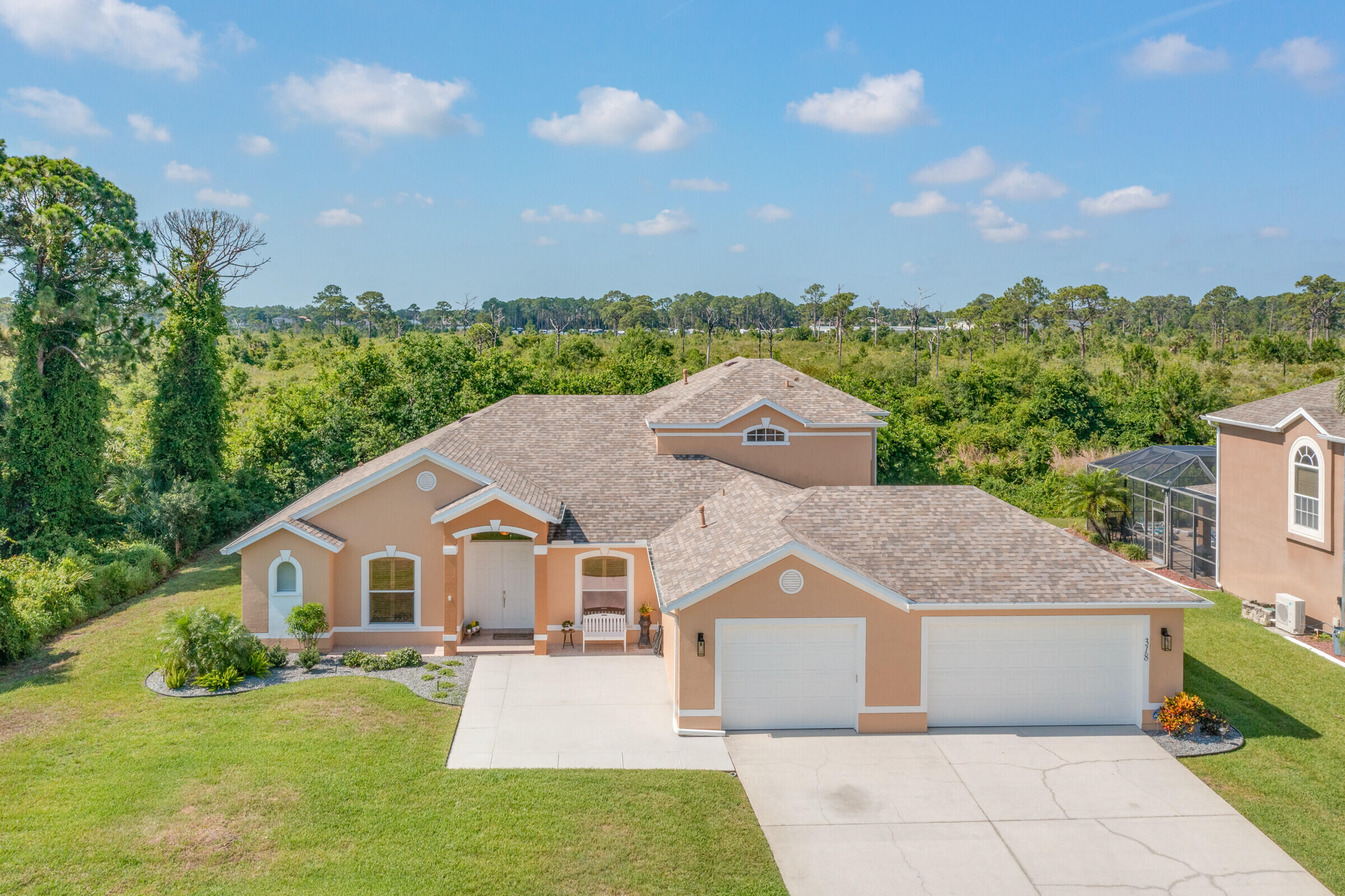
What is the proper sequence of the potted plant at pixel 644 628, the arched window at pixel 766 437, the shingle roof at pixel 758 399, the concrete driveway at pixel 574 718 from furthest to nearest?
the arched window at pixel 766 437 < the shingle roof at pixel 758 399 < the potted plant at pixel 644 628 < the concrete driveway at pixel 574 718

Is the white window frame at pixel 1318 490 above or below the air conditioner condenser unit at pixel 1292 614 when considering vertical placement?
above

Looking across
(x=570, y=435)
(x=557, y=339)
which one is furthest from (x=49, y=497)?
(x=557, y=339)

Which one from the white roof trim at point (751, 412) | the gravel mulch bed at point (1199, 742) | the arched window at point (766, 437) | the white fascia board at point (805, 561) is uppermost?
the white roof trim at point (751, 412)

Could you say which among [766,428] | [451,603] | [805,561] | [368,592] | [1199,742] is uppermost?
[766,428]

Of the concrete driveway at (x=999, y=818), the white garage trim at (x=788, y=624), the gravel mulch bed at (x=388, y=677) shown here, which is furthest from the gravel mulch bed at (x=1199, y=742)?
the gravel mulch bed at (x=388, y=677)

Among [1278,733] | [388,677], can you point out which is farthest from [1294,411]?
[388,677]

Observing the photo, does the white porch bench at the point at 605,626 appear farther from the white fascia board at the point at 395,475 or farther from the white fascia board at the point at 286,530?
the white fascia board at the point at 286,530

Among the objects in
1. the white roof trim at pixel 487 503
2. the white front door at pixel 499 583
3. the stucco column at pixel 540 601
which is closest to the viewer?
the white roof trim at pixel 487 503

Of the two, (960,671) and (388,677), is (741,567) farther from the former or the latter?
(388,677)
